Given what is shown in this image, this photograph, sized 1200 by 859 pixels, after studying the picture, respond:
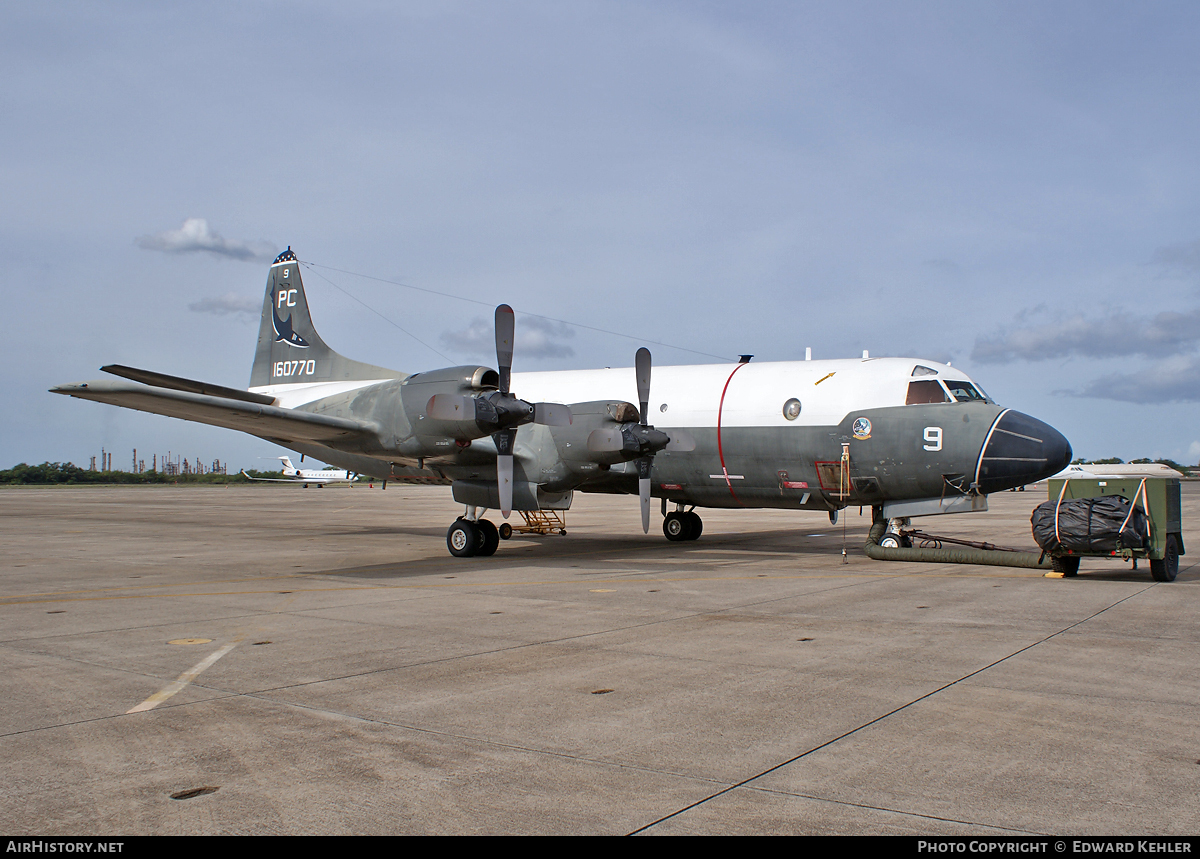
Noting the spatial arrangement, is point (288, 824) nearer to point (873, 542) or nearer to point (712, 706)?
point (712, 706)

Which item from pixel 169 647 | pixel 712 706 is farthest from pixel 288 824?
pixel 169 647

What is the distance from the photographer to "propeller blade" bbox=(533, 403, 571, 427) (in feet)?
55.2

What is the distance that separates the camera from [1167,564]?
13094mm

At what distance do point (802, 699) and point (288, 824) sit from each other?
3749 millimetres

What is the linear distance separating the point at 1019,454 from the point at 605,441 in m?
7.59

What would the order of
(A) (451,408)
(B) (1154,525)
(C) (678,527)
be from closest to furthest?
(B) (1154,525) → (A) (451,408) → (C) (678,527)

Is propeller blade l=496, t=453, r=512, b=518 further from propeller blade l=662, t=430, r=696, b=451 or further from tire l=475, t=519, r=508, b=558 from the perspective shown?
propeller blade l=662, t=430, r=696, b=451

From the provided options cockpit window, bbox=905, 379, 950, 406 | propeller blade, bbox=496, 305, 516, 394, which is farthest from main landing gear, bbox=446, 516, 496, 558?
cockpit window, bbox=905, 379, 950, 406

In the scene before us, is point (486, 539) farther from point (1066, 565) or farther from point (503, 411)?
point (1066, 565)

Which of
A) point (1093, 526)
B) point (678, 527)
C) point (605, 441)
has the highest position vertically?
point (605, 441)

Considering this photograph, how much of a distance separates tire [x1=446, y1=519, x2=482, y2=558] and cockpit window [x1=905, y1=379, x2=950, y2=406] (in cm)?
924

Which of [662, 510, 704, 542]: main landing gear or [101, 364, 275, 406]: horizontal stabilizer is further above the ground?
[101, 364, 275, 406]: horizontal stabilizer

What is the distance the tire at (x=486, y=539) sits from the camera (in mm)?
18188

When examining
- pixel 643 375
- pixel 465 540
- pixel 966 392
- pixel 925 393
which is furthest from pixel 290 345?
pixel 966 392
